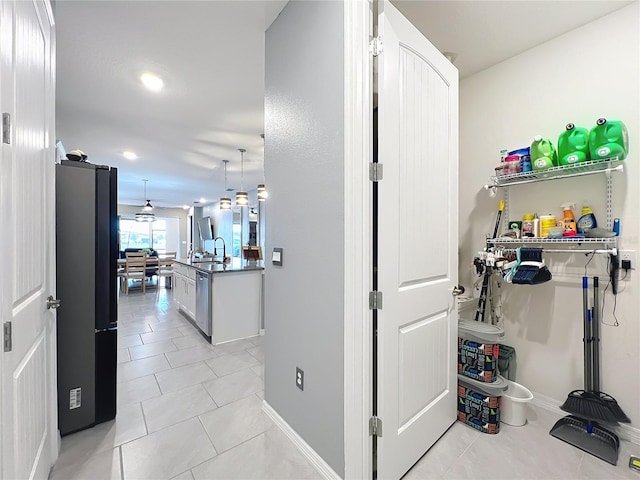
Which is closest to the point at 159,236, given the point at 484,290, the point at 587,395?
the point at 484,290

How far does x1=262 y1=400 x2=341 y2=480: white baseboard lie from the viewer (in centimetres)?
144

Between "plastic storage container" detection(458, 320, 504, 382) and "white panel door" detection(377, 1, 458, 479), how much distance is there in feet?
0.53

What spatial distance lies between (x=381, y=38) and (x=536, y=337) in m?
2.30

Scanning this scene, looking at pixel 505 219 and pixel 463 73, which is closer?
pixel 505 219

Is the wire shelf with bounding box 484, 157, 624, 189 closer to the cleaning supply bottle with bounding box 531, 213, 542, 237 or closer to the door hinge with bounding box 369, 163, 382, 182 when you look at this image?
the cleaning supply bottle with bounding box 531, 213, 542, 237

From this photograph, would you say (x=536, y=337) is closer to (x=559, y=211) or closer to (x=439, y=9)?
(x=559, y=211)

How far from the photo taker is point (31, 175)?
3.80 ft

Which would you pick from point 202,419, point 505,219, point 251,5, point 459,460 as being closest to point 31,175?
point 251,5

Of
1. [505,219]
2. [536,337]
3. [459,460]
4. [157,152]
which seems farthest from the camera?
[157,152]

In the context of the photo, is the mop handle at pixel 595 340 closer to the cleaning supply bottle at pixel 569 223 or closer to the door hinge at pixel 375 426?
the cleaning supply bottle at pixel 569 223

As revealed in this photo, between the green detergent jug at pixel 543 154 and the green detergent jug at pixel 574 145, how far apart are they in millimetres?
70

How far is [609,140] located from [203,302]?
3896 millimetres

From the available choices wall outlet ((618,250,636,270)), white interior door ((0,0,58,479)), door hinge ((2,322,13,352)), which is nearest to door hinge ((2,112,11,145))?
white interior door ((0,0,58,479))

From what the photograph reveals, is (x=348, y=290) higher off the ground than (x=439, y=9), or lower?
lower
